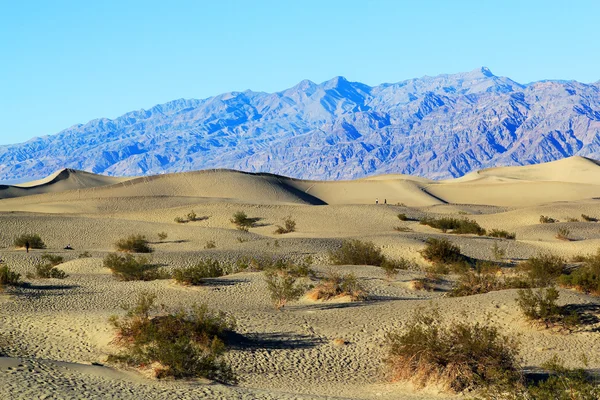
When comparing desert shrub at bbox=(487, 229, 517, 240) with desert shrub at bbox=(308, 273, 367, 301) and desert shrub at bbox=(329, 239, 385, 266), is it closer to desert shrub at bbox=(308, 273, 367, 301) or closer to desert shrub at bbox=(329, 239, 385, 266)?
desert shrub at bbox=(329, 239, 385, 266)

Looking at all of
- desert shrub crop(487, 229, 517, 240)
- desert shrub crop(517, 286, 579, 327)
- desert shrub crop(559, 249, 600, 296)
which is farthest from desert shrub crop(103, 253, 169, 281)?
desert shrub crop(487, 229, 517, 240)

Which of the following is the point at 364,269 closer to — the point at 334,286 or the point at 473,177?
the point at 334,286

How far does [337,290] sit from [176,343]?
26.8 feet

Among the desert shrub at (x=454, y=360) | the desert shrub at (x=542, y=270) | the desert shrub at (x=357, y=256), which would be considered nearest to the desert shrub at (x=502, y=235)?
the desert shrub at (x=357, y=256)

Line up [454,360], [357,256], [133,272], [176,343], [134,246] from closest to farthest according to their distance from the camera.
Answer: [454,360] < [176,343] < [133,272] < [357,256] < [134,246]

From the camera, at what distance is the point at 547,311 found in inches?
640

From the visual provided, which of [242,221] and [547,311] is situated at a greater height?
[547,311]

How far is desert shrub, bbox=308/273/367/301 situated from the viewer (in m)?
20.2

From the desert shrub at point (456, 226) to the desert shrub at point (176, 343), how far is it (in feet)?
83.0

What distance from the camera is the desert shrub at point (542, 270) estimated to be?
22.0 metres

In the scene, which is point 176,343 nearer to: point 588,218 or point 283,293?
point 283,293

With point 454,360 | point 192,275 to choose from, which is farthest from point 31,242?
point 454,360

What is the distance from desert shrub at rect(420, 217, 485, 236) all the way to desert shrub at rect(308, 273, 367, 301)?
66.7ft

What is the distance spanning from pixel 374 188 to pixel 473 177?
111ft
